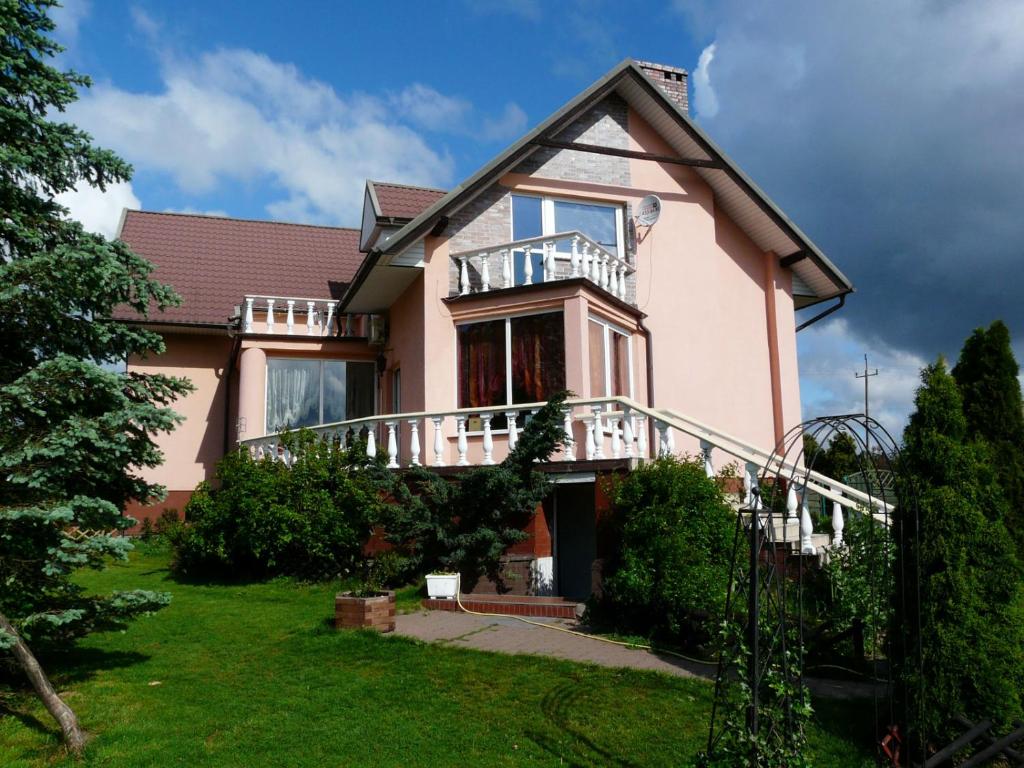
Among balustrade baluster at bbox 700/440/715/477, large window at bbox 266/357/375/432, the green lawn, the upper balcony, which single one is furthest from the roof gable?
the green lawn

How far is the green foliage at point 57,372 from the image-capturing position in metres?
6.48

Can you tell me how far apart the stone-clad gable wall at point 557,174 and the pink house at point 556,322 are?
28 mm

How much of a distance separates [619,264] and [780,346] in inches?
178

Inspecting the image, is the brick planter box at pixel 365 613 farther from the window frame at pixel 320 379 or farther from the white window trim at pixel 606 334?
the window frame at pixel 320 379

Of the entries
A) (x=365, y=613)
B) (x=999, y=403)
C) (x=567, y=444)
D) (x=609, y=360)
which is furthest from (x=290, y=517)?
(x=999, y=403)

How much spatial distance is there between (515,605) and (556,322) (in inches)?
213

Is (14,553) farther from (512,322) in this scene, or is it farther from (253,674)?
(512,322)

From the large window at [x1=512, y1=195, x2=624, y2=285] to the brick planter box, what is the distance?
7917 millimetres

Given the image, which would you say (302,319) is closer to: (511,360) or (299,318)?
(299,318)

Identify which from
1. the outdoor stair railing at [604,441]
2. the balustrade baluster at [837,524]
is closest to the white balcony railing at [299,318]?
the outdoor stair railing at [604,441]

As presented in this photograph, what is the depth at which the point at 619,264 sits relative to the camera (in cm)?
1524

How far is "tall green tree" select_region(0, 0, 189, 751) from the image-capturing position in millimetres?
6445

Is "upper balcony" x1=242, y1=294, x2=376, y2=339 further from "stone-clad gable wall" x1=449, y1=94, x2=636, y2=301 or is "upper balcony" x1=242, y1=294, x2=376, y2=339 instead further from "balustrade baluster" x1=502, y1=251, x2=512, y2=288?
"balustrade baluster" x1=502, y1=251, x2=512, y2=288

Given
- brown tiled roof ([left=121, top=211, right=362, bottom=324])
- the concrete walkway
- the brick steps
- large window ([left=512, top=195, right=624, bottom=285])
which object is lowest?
the concrete walkway
